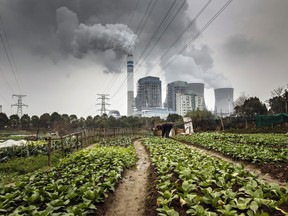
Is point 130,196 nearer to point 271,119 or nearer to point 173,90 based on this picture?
point 271,119

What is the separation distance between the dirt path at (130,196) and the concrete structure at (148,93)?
134852 millimetres

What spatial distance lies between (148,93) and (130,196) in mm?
143971

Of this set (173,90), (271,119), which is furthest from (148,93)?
(271,119)

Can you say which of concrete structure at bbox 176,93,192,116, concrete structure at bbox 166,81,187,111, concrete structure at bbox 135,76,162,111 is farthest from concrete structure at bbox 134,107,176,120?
concrete structure at bbox 166,81,187,111

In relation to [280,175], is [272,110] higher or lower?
higher

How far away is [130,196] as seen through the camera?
19.8 ft

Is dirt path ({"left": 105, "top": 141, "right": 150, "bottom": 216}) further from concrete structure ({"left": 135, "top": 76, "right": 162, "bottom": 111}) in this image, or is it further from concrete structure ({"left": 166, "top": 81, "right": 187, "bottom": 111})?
concrete structure ({"left": 166, "top": 81, "right": 187, "bottom": 111})

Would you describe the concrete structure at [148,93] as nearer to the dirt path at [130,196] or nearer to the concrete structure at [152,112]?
the concrete structure at [152,112]

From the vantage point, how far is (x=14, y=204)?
439 cm

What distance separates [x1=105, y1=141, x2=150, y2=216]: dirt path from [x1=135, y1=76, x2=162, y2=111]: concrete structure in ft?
442

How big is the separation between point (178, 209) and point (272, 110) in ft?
201

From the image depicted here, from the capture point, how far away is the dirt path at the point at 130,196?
4.92 meters

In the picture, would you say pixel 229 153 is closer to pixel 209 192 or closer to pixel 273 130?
pixel 209 192

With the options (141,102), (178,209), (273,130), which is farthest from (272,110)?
(141,102)
